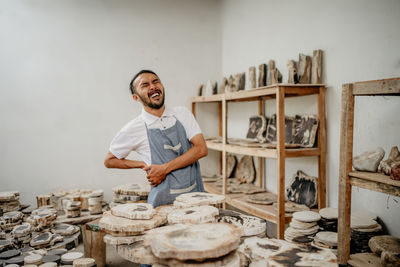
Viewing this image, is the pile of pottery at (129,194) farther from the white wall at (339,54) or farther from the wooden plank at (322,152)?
the wooden plank at (322,152)

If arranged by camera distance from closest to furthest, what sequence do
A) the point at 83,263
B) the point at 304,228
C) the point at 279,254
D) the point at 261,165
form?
the point at 279,254
the point at 83,263
the point at 304,228
the point at 261,165

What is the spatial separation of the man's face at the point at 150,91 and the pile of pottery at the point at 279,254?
1.30m

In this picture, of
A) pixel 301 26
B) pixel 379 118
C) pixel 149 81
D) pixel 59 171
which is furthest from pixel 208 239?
pixel 59 171

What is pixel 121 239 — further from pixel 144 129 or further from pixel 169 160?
pixel 144 129

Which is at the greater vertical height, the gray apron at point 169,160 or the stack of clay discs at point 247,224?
the gray apron at point 169,160

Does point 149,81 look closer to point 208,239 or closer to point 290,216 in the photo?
point 208,239

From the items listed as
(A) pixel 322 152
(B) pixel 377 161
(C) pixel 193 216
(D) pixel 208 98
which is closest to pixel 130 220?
(C) pixel 193 216

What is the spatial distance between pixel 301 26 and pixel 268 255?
250 cm

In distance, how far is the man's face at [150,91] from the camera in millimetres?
2449

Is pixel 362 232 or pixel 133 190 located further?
pixel 133 190

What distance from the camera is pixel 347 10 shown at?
2.62 metres

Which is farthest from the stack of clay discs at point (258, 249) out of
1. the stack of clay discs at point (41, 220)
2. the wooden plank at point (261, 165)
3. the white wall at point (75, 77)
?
the white wall at point (75, 77)

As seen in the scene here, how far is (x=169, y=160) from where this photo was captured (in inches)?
97.0

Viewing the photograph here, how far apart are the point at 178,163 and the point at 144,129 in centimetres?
41
